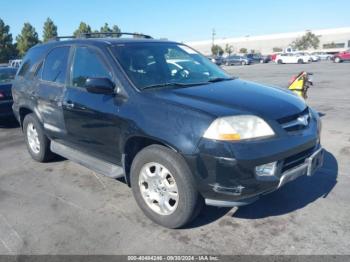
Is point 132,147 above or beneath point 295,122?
beneath

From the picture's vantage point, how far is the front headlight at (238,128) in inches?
114

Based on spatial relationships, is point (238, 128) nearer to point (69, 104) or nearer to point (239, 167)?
point (239, 167)

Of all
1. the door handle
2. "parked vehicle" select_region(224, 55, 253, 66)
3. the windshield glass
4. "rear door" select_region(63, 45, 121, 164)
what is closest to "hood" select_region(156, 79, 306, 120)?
"rear door" select_region(63, 45, 121, 164)

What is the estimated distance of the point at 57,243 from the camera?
10.6ft

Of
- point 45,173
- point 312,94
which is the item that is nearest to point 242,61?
point 312,94

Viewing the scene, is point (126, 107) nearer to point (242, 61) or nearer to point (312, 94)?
point (312, 94)

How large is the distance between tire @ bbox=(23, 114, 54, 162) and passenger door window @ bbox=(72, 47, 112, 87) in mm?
1346

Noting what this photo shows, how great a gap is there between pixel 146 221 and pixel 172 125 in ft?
3.78

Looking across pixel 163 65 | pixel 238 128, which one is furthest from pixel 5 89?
pixel 238 128

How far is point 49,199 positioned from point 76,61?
5.76 ft

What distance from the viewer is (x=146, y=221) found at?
141 inches

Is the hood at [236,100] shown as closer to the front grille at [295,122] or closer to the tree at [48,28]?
the front grille at [295,122]

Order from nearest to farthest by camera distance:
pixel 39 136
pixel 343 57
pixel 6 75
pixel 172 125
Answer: pixel 172 125 < pixel 39 136 < pixel 6 75 < pixel 343 57

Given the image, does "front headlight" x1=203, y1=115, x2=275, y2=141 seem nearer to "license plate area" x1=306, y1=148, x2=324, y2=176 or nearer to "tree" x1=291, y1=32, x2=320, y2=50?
"license plate area" x1=306, y1=148, x2=324, y2=176
